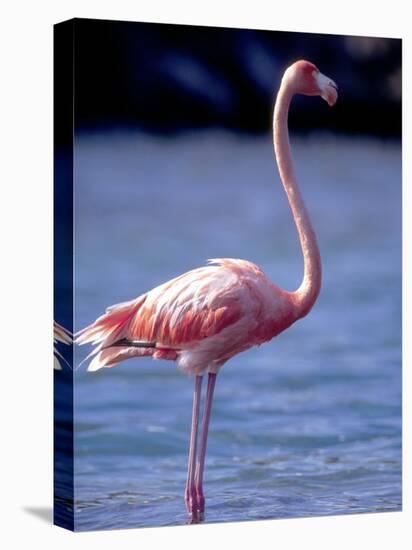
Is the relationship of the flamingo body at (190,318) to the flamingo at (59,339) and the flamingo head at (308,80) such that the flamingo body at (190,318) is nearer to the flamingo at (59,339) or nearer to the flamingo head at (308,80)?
the flamingo at (59,339)

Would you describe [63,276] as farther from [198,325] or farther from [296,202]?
[296,202]

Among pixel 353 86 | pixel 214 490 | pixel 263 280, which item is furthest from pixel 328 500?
pixel 353 86

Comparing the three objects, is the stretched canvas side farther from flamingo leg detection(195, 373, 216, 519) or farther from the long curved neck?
the long curved neck

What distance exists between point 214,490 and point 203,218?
1.59 m

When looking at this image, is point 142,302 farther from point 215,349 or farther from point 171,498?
point 171,498

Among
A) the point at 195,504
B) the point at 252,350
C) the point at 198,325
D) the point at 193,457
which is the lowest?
the point at 195,504

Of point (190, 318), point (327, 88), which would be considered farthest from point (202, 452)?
point (327, 88)

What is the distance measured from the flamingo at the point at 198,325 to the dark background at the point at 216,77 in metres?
0.92

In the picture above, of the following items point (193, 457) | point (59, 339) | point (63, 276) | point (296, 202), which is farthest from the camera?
point (296, 202)

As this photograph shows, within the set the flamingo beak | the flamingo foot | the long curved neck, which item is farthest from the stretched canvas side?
the flamingo beak

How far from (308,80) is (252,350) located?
1.64 metres

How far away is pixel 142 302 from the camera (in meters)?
10.1

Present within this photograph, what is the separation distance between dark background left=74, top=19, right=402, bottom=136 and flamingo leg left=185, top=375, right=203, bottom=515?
1.54m

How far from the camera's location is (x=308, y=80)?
10.6m
